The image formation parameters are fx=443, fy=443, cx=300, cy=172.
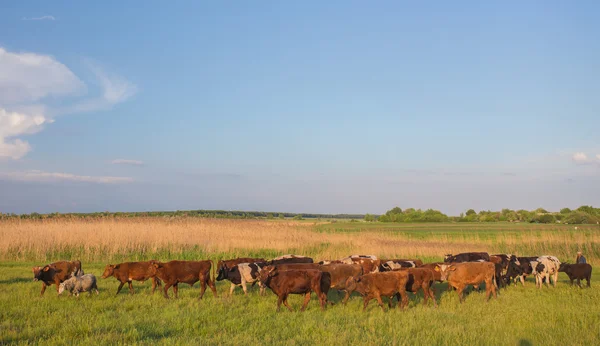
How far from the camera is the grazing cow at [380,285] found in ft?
36.7

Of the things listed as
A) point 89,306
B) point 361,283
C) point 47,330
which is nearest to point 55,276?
point 89,306

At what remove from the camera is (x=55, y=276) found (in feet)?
41.2

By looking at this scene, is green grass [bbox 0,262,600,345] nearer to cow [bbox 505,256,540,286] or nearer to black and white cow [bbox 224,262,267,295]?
black and white cow [bbox 224,262,267,295]

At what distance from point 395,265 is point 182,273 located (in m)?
6.99

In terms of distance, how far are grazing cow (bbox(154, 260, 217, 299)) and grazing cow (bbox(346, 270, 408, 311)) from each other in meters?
4.15

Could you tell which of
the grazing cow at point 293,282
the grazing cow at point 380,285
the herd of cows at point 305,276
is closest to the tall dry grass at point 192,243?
the herd of cows at point 305,276

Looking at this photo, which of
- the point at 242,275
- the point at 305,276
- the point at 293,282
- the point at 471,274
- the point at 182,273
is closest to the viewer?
the point at 293,282

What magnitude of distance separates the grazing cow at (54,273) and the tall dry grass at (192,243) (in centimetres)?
953

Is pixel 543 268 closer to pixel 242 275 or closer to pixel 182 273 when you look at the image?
pixel 242 275

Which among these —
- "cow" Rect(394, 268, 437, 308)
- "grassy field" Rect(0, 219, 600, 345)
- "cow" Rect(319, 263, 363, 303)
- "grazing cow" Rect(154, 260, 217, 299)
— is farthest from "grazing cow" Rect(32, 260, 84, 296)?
"cow" Rect(394, 268, 437, 308)

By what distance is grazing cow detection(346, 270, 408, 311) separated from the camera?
440 inches

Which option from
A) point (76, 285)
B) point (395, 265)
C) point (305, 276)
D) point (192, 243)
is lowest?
point (192, 243)

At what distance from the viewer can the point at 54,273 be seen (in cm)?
1261

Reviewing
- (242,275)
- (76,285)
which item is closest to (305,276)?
(242,275)
